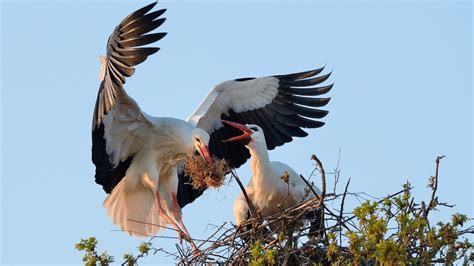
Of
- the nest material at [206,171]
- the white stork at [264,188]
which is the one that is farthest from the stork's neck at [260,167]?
the nest material at [206,171]

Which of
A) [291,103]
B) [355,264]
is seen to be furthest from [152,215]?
[355,264]

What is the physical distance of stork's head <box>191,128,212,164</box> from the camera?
29.8ft

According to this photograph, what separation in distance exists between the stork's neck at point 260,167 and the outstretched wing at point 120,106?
105 centimetres

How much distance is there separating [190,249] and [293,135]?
2.93 meters

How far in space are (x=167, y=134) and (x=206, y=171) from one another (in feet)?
4.88

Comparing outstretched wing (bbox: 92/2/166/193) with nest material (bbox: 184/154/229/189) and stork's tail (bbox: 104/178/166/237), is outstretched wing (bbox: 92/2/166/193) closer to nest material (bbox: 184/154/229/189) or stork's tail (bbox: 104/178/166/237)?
stork's tail (bbox: 104/178/166/237)

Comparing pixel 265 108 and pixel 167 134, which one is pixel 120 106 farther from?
pixel 265 108

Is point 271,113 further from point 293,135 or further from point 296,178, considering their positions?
point 296,178

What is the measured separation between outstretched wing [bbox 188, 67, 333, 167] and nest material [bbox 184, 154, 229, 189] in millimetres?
1732

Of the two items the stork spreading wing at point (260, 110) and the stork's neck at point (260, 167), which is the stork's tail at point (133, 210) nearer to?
the stork spreading wing at point (260, 110)

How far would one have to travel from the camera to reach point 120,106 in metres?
9.35

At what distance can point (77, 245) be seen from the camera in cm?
671

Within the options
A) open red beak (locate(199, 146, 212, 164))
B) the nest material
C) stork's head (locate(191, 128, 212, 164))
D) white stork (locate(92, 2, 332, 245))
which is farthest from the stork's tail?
the nest material

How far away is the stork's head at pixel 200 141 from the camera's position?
9078 millimetres
